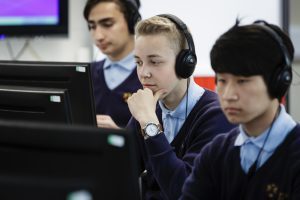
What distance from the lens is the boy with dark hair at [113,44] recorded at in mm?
2463

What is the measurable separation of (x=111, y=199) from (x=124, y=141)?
0.27 ft

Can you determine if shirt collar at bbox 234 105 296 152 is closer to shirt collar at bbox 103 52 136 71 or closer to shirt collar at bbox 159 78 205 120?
shirt collar at bbox 159 78 205 120

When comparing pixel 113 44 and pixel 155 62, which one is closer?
pixel 155 62

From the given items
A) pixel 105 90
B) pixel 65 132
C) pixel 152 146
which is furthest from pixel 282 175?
pixel 105 90

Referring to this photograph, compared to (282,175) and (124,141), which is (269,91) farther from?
(124,141)

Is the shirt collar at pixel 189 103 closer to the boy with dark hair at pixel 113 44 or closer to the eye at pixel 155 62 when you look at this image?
the eye at pixel 155 62

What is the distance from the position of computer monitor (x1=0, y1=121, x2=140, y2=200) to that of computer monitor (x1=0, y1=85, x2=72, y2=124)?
1.86ft

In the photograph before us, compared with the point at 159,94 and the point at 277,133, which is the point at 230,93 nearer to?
the point at 277,133

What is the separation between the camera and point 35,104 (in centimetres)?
137

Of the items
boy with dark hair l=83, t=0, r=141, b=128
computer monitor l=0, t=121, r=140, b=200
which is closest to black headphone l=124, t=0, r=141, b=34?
boy with dark hair l=83, t=0, r=141, b=128

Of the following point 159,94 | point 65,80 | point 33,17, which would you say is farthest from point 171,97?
point 33,17

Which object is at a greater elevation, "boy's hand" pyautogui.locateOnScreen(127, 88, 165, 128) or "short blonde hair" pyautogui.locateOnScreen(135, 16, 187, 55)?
"short blonde hair" pyautogui.locateOnScreen(135, 16, 187, 55)

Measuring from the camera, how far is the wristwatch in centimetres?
146

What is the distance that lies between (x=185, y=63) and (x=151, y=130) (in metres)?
0.24
